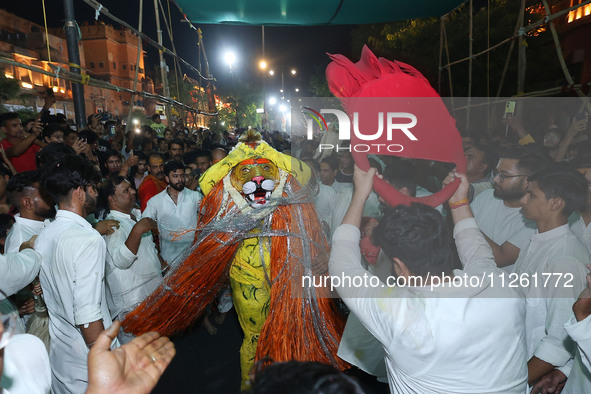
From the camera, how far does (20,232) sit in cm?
209

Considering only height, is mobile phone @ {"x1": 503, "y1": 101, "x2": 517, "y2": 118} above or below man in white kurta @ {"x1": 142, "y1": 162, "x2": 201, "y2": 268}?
above

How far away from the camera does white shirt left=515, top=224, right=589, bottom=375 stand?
1.69 meters

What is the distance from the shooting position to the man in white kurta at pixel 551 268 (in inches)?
66.8

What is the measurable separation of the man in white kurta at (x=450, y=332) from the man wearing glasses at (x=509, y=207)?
1212 mm

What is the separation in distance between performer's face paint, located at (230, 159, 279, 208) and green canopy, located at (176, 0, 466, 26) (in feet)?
7.12

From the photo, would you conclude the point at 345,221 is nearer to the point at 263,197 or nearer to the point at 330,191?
the point at 263,197

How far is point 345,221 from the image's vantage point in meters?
1.54

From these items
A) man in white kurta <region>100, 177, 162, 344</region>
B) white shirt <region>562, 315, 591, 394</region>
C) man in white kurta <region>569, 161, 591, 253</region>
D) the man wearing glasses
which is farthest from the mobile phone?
man in white kurta <region>100, 177, 162, 344</region>

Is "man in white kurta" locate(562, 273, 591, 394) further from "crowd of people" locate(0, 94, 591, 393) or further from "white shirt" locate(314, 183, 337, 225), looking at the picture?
"white shirt" locate(314, 183, 337, 225)

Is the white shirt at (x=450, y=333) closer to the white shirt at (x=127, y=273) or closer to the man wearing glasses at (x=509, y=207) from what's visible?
the man wearing glasses at (x=509, y=207)

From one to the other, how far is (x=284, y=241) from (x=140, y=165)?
293 centimetres

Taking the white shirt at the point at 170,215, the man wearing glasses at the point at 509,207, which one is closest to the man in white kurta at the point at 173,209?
the white shirt at the point at 170,215

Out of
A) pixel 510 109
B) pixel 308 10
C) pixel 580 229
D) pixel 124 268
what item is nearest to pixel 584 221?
pixel 580 229

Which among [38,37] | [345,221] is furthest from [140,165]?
[38,37]
